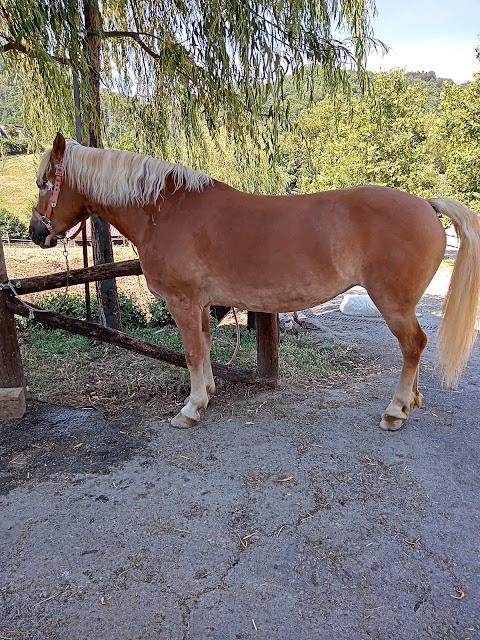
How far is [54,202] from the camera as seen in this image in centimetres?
298

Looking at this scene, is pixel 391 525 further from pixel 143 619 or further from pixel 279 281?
pixel 279 281

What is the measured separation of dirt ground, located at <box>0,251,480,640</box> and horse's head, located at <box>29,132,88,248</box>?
4.62 ft

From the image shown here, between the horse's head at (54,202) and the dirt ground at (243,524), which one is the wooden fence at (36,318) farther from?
the horse's head at (54,202)

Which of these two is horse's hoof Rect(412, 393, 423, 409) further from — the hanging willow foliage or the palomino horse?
the hanging willow foliage

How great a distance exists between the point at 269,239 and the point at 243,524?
169cm

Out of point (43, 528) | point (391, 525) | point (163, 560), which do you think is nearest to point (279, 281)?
point (391, 525)

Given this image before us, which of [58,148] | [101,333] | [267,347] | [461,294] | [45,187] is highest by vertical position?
[58,148]

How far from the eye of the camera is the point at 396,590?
1.79 m

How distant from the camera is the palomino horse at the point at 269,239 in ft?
9.16

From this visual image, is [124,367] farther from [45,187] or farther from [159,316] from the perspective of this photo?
[45,187]

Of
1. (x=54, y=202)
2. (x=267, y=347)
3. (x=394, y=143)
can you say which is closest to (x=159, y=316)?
(x=267, y=347)

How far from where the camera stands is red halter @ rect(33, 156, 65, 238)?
2939mm

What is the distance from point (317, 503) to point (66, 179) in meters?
2.58

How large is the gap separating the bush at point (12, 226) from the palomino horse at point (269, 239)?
1827 centimetres
